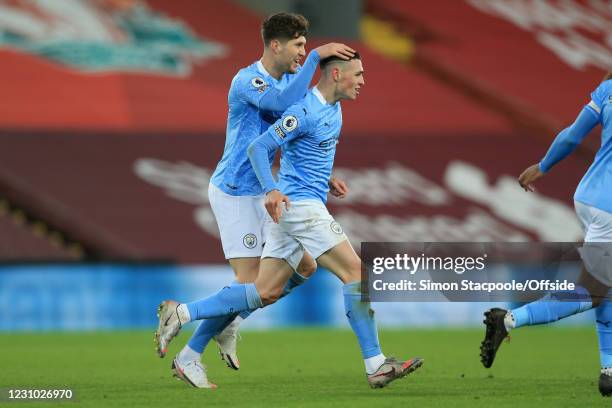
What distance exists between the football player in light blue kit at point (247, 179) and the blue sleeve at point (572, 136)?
1.25 m

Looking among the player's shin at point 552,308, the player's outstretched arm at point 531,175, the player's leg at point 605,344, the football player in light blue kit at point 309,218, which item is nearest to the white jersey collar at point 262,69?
the football player in light blue kit at point 309,218

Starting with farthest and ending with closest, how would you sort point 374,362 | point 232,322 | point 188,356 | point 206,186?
point 206,186, point 232,322, point 188,356, point 374,362

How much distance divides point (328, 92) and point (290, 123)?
0.35 m

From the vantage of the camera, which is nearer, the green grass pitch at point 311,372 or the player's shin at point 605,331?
the green grass pitch at point 311,372

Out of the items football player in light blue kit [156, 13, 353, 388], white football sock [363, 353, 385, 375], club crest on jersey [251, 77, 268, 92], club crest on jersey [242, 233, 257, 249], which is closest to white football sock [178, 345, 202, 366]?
football player in light blue kit [156, 13, 353, 388]

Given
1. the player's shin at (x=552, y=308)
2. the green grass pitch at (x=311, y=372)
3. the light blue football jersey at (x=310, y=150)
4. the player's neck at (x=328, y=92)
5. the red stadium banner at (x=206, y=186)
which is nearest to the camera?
the green grass pitch at (x=311, y=372)

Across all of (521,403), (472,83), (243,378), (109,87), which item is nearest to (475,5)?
(472,83)

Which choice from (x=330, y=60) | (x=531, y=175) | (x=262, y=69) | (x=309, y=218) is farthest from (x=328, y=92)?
(x=531, y=175)

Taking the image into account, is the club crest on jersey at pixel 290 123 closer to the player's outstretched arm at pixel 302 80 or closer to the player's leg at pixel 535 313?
the player's outstretched arm at pixel 302 80

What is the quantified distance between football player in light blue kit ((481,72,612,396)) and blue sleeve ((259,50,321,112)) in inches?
56.0

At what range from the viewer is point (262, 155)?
22.0ft

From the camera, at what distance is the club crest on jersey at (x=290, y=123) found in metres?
6.70

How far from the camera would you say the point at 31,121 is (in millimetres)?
17391

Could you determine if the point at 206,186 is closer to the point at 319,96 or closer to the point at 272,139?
the point at 319,96
